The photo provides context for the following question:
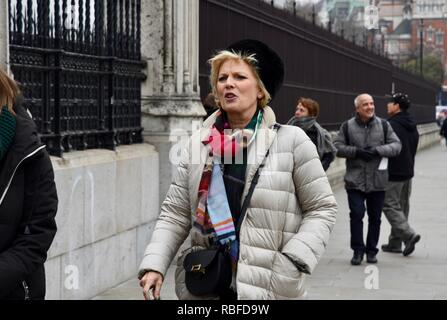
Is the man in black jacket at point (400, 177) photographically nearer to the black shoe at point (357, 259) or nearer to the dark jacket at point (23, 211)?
the black shoe at point (357, 259)

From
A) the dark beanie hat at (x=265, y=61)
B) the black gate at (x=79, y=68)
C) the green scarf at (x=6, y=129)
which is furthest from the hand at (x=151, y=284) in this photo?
the black gate at (x=79, y=68)

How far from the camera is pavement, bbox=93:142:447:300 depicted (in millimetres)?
8758

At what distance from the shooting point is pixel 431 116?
44312 mm

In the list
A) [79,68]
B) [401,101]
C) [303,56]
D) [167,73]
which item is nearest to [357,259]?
[401,101]

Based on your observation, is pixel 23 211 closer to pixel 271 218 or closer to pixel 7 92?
pixel 7 92

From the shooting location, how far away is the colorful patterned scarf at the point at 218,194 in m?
4.00

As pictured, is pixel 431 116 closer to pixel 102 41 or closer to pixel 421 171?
pixel 421 171

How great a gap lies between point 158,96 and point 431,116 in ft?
117

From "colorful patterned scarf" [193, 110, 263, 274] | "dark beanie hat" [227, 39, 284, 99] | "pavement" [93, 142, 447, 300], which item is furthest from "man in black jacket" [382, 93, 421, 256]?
"colorful patterned scarf" [193, 110, 263, 274]

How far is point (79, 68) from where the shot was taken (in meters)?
8.34

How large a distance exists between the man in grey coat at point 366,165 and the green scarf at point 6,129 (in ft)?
23.0

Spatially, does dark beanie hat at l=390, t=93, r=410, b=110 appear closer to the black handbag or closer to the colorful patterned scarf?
the colorful patterned scarf

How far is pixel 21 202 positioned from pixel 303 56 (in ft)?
41.4
